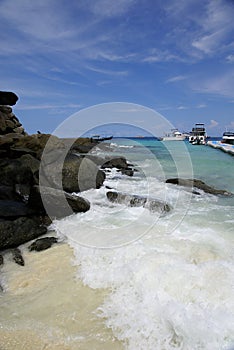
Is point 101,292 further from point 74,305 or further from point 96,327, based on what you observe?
point 96,327

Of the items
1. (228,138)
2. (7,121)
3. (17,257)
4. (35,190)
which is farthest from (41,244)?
(228,138)

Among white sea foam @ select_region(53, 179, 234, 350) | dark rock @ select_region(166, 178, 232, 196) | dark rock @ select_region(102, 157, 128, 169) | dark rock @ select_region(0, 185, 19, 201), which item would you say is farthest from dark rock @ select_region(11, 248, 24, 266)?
dark rock @ select_region(102, 157, 128, 169)

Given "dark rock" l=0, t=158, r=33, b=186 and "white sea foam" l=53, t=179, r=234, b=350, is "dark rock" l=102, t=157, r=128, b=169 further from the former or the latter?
"white sea foam" l=53, t=179, r=234, b=350

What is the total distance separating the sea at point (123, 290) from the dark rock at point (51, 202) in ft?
1.51

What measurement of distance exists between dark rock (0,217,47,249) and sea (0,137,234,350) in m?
0.22

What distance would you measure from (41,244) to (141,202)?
3.36 metres

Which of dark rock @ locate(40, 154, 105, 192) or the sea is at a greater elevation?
dark rock @ locate(40, 154, 105, 192)

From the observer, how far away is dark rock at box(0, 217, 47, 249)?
4.54 metres

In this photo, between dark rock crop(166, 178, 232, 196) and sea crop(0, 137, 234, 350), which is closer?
sea crop(0, 137, 234, 350)

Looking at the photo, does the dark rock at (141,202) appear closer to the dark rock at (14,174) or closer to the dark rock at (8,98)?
the dark rock at (14,174)

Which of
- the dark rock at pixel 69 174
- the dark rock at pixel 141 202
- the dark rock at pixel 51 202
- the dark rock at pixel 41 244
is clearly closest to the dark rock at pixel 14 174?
the dark rock at pixel 69 174

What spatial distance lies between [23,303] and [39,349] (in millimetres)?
803

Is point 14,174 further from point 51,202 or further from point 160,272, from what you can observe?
point 160,272

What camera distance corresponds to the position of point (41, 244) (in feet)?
15.1
